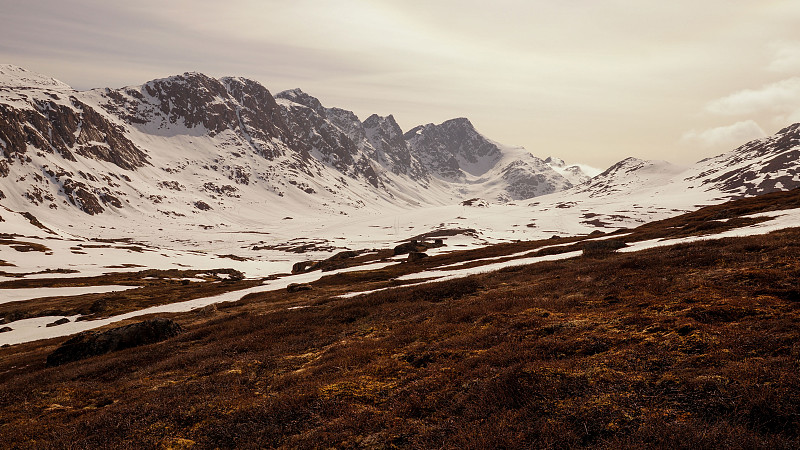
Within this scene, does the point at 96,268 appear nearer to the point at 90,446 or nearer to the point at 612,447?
the point at 90,446

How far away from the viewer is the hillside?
24.9ft

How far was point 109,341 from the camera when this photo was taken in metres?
28.2

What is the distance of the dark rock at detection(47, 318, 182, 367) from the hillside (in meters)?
4.68

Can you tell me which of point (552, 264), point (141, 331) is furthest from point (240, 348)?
point (552, 264)

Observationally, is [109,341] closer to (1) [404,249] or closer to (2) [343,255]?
(1) [404,249]

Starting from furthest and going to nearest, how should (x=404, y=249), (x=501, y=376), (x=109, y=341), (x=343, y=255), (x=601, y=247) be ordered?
(x=343, y=255) → (x=404, y=249) → (x=601, y=247) → (x=109, y=341) → (x=501, y=376)

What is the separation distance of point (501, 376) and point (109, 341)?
30.2 m

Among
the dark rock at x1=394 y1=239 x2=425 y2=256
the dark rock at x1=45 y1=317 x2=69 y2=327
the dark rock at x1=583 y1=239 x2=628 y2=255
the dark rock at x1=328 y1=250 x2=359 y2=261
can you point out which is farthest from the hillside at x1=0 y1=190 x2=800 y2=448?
the dark rock at x1=328 y1=250 x2=359 y2=261

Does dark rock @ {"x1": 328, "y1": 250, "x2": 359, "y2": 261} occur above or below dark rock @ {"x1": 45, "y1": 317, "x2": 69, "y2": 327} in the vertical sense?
above

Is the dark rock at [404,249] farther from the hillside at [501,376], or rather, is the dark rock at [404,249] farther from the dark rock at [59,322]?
the hillside at [501,376]

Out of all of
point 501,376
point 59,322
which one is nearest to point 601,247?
point 501,376

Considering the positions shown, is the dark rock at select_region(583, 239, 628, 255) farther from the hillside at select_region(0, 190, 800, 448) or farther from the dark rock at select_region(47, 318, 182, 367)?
the dark rock at select_region(47, 318, 182, 367)

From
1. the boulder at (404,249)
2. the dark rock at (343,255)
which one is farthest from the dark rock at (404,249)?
the dark rock at (343,255)

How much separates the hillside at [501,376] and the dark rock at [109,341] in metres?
4.68
